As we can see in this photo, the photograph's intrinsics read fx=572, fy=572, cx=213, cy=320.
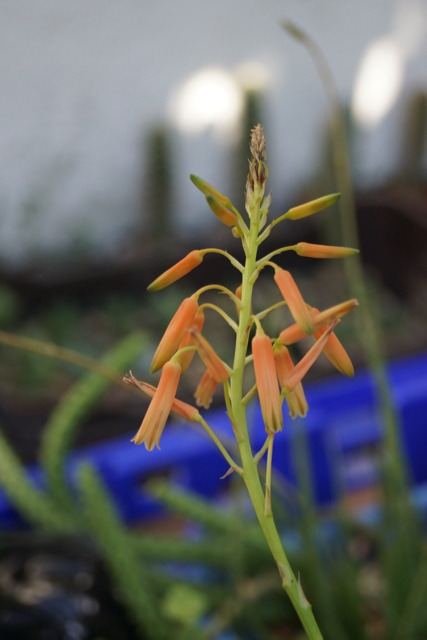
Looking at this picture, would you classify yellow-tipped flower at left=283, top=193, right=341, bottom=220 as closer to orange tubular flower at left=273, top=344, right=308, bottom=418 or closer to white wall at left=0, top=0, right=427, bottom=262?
orange tubular flower at left=273, top=344, right=308, bottom=418

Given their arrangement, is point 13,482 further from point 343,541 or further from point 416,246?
point 416,246

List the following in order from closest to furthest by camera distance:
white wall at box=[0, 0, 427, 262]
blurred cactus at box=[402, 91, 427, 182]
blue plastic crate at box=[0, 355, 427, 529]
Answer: blue plastic crate at box=[0, 355, 427, 529], white wall at box=[0, 0, 427, 262], blurred cactus at box=[402, 91, 427, 182]

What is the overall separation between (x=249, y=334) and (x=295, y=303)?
2 cm

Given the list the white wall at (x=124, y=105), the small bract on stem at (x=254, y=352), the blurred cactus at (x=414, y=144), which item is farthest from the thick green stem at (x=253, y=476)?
the blurred cactus at (x=414, y=144)

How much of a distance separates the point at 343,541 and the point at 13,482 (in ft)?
0.91

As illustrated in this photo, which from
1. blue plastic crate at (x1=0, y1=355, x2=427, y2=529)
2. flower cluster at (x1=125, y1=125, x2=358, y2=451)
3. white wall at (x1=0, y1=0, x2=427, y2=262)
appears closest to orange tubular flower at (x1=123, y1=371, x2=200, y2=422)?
flower cluster at (x1=125, y1=125, x2=358, y2=451)

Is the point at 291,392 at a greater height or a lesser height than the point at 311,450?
greater

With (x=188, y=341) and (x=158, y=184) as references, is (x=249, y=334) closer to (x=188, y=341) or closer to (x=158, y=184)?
(x=188, y=341)

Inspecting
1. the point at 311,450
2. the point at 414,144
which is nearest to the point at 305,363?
the point at 311,450

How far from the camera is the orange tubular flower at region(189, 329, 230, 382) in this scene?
12cm

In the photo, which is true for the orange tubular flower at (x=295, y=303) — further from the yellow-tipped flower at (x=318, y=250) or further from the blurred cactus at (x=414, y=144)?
the blurred cactus at (x=414, y=144)

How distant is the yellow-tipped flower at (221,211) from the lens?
124mm

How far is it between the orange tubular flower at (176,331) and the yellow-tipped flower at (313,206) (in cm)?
3

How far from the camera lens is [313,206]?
0.14m
